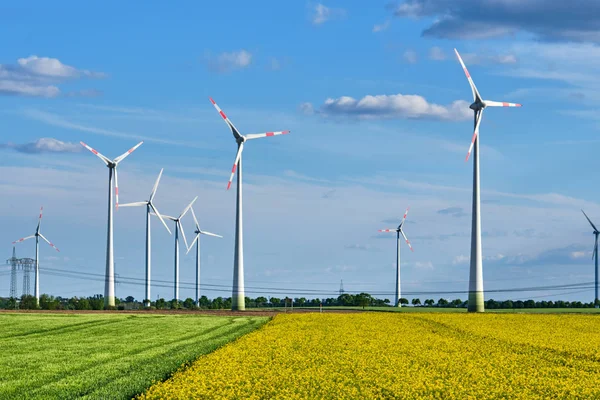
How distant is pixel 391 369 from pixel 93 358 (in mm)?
16482

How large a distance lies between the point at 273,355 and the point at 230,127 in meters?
92.9

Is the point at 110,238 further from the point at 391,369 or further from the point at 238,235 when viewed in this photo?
the point at 391,369

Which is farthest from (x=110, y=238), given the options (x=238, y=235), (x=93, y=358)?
(x=93, y=358)

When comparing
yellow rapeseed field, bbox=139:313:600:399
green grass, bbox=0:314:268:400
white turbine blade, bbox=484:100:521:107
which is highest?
white turbine blade, bbox=484:100:521:107

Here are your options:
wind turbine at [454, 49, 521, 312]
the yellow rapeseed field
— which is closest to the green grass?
the yellow rapeseed field

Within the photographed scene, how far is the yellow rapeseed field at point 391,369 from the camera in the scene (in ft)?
96.1

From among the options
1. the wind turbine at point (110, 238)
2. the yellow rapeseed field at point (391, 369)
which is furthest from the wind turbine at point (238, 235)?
the yellow rapeseed field at point (391, 369)

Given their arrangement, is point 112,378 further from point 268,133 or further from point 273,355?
point 268,133

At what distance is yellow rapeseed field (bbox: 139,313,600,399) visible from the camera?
29281 mm

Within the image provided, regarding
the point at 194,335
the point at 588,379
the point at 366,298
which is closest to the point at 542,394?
the point at 588,379

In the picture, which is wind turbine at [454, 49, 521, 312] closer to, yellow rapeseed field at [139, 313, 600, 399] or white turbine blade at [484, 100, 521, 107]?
white turbine blade at [484, 100, 521, 107]

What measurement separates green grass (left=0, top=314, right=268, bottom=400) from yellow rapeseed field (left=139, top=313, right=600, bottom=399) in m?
2.00

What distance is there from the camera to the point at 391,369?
3506 centimetres

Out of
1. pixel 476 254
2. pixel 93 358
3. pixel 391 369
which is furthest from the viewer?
pixel 476 254
